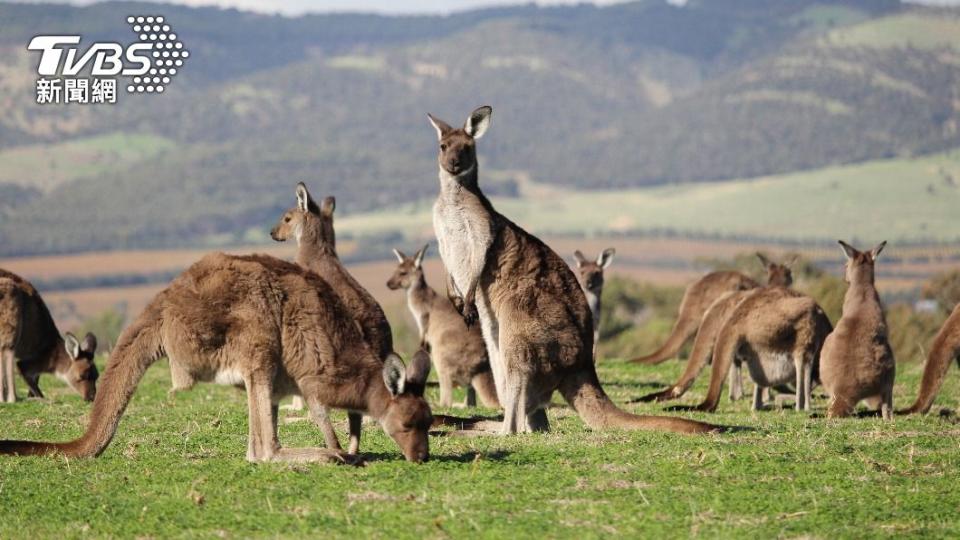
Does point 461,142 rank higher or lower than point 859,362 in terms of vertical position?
higher

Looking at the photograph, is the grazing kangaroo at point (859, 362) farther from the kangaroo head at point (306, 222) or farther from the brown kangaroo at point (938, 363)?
the kangaroo head at point (306, 222)

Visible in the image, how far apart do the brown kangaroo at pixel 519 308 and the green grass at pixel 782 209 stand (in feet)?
370

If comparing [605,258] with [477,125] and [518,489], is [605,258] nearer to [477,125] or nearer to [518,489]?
[477,125]

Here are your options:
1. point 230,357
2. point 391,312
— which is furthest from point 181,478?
point 391,312

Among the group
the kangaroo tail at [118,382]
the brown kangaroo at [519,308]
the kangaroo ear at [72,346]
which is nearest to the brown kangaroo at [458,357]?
the brown kangaroo at [519,308]

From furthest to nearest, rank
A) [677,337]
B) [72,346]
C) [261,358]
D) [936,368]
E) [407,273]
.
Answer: [677,337] → [407,273] → [72,346] → [936,368] → [261,358]

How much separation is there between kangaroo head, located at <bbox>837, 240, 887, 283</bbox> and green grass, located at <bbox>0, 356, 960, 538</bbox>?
110 inches

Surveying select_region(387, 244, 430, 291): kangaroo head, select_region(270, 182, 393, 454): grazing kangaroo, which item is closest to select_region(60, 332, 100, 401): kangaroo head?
select_region(270, 182, 393, 454): grazing kangaroo

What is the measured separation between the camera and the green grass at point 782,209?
428ft

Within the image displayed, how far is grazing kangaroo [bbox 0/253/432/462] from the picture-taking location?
7.95 m

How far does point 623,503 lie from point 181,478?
2394 mm

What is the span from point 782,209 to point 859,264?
448 feet

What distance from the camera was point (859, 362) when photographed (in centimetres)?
1152

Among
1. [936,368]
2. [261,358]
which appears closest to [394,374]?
[261,358]
